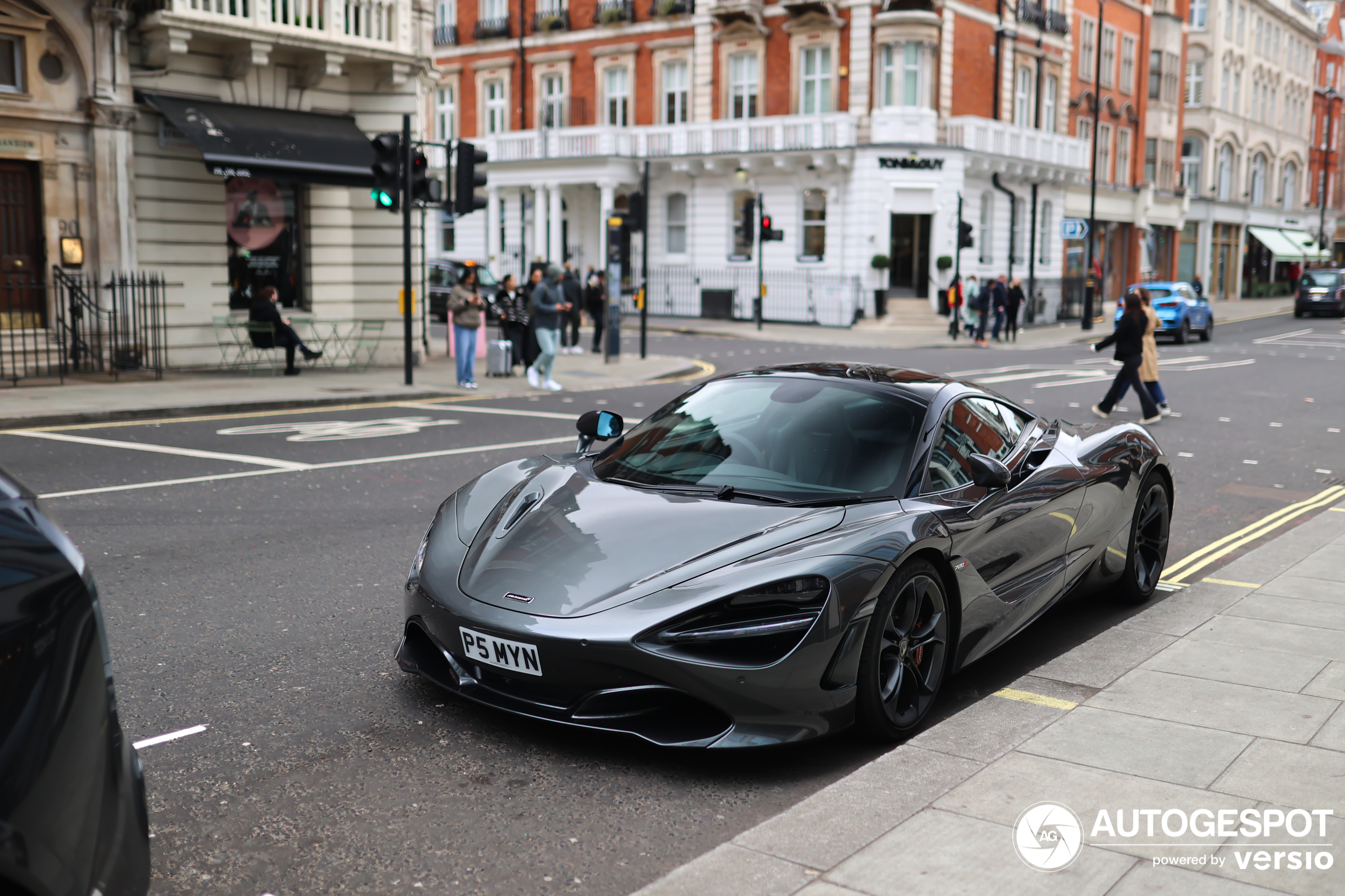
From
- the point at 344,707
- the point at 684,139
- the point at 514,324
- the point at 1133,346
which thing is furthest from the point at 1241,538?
the point at 684,139

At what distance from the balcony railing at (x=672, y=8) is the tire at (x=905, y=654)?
129ft

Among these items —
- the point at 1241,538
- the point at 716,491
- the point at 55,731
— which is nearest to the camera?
the point at 55,731

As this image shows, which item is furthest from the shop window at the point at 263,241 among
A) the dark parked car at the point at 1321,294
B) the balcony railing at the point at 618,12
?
the dark parked car at the point at 1321,294

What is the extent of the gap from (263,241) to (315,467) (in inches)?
424

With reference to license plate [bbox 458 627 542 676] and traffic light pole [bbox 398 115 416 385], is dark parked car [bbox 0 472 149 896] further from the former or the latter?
traffic light pole [bbox 398 115 416 385]

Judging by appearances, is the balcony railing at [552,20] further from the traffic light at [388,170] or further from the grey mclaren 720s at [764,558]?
the grey mclaren 720s at [764,558]

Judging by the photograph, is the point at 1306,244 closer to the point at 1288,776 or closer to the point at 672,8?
the point at 672,8

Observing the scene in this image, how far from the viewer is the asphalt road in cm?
360

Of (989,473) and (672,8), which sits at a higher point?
(672,8)

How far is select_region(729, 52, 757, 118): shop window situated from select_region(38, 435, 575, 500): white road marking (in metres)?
30.0

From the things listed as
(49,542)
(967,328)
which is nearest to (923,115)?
(967,328)

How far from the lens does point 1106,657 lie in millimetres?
5406

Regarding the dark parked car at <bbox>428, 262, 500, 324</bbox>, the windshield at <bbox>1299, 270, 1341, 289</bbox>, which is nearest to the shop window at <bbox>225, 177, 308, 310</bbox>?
the dark parked car at <bbox>428, 262, 500, 324</bbox>

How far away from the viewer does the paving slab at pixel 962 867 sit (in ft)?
10.5
